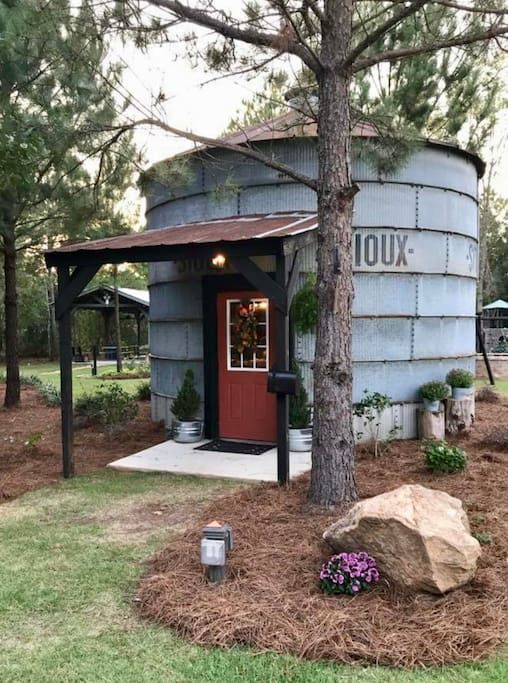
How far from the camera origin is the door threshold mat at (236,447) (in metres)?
6.83

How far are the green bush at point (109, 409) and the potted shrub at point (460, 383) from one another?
4.71 metres

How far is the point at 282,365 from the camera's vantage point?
505 centimetres

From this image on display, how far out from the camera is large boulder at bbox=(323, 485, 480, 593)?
3.05m

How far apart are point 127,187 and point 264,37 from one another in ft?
9.77

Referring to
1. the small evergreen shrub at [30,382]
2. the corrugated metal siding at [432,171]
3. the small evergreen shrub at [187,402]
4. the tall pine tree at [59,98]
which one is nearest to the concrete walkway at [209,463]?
the small evergreen shrub at [187,402]

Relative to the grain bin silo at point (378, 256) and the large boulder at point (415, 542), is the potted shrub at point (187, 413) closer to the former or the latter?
the grain bin silo at point (378, 256)

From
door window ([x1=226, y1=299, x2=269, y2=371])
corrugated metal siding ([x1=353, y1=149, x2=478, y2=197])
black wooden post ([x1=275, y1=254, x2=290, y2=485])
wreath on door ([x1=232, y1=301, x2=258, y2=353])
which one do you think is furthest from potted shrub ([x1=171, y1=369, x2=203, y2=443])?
corrugated metal siding ([x1=353, y1=149, x2=478, y2=197])

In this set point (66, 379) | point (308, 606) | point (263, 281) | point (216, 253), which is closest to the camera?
point (308, 606)

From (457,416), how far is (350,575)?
4.95 m

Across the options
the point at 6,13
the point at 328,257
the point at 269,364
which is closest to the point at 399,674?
the point at 328,257

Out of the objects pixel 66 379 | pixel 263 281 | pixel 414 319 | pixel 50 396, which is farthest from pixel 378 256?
pixel 50 396

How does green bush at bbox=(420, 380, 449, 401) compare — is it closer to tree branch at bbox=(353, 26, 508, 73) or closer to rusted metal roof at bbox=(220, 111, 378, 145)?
rusted metal roof at bbox=(220, 111, 378, 145)

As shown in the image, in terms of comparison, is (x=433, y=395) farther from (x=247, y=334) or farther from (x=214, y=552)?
(x=214, y=552)

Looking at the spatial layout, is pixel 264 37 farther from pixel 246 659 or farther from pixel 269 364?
pixel 246 659
